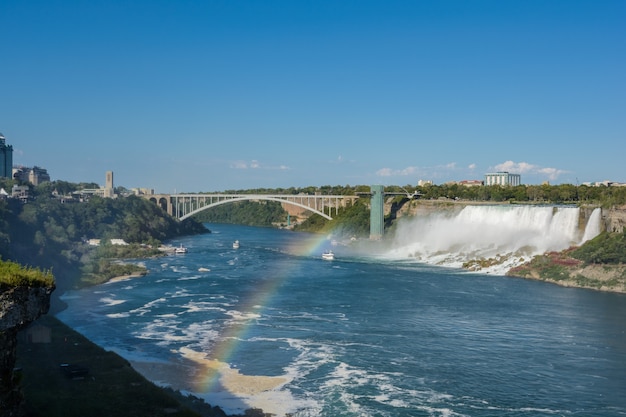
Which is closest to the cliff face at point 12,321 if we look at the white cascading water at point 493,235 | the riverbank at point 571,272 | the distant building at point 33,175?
the riverbank at point 571,272

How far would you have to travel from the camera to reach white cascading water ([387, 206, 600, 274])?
36.1 meters

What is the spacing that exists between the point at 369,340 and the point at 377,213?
36707 millimetres

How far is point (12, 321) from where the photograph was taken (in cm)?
856

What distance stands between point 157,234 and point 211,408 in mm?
48393

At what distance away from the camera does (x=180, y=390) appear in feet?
47.6

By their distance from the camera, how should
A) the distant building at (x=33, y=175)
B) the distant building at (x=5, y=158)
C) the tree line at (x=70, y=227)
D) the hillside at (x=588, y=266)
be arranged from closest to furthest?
the hillside at (x=588, y=266)
the tree line at (x=70, y=227)
the distant building at (x=5, y=158)
the distant building at (x=33, y=175)

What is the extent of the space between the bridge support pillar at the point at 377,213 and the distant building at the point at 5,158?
48.9 metres

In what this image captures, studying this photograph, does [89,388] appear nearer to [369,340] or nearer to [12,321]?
[12,321]

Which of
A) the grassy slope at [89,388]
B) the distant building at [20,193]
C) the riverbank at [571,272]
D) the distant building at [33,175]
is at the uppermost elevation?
the distant building at [33,175]

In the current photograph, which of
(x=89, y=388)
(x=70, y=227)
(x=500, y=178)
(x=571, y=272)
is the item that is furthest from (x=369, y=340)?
(x=500, y=178)

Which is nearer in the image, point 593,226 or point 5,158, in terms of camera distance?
point 593,226

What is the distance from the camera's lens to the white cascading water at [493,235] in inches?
1420

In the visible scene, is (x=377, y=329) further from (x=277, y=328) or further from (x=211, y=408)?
(x=211, y=408)

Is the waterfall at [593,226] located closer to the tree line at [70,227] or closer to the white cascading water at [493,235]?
the white cascading water at [493,235]
